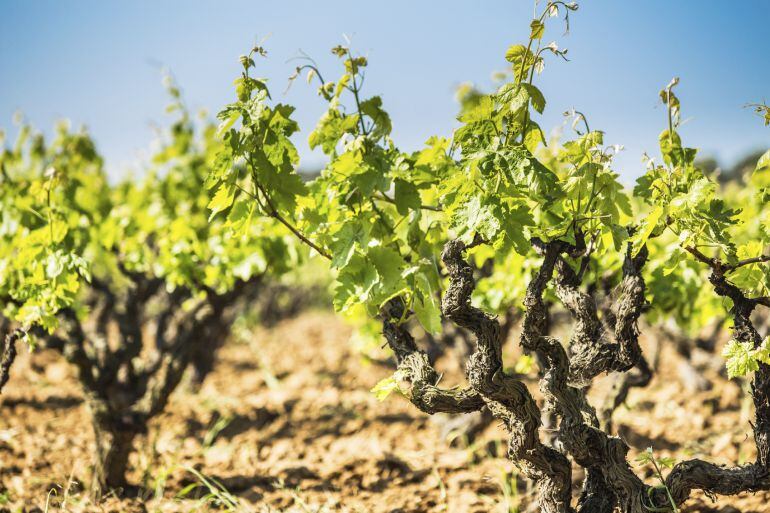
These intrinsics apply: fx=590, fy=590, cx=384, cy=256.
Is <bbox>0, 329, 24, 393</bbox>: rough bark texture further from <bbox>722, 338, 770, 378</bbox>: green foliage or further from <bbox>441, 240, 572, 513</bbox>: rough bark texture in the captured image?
<bbox>722, 338, 770, 378</bbox>: green foliage

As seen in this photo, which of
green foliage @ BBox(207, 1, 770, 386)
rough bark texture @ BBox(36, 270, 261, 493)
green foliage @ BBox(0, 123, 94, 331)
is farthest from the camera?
rough bark texture @ BBox(36, 270, 261, 493)

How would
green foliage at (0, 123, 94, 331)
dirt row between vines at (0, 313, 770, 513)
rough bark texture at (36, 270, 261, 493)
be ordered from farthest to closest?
rough bark texture at (36, 270, 261, 493) → dirt row between vines at (0, 313, 770, 513) → green foliage at (0, 123, 94, 331)

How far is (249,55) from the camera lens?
1.91 metres

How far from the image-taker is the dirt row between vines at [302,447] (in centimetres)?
313

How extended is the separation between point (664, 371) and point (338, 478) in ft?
14.7

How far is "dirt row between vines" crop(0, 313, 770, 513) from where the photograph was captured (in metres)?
3.13

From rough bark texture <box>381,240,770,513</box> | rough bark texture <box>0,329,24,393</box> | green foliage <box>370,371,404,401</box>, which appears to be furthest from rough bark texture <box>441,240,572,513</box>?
rough bark texture <box>0,329,24,393</box>

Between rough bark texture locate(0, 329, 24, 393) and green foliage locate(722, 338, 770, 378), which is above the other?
green foliage locate(722, 338, 770, 378)

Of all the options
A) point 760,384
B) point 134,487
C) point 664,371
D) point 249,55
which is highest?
point 664,371

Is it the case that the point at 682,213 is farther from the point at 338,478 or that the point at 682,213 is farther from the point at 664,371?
the point at 664,371

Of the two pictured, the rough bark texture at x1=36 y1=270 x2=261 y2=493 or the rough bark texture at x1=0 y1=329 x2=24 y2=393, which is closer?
the rough bark texture at x1=0 y1=329 x2=24 y2=393

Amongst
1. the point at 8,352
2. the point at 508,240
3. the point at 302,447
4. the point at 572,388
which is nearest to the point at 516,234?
the point at 508,240

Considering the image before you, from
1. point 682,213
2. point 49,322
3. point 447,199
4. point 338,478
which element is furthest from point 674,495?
point 49,322

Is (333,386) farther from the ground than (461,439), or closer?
farther from the ground
